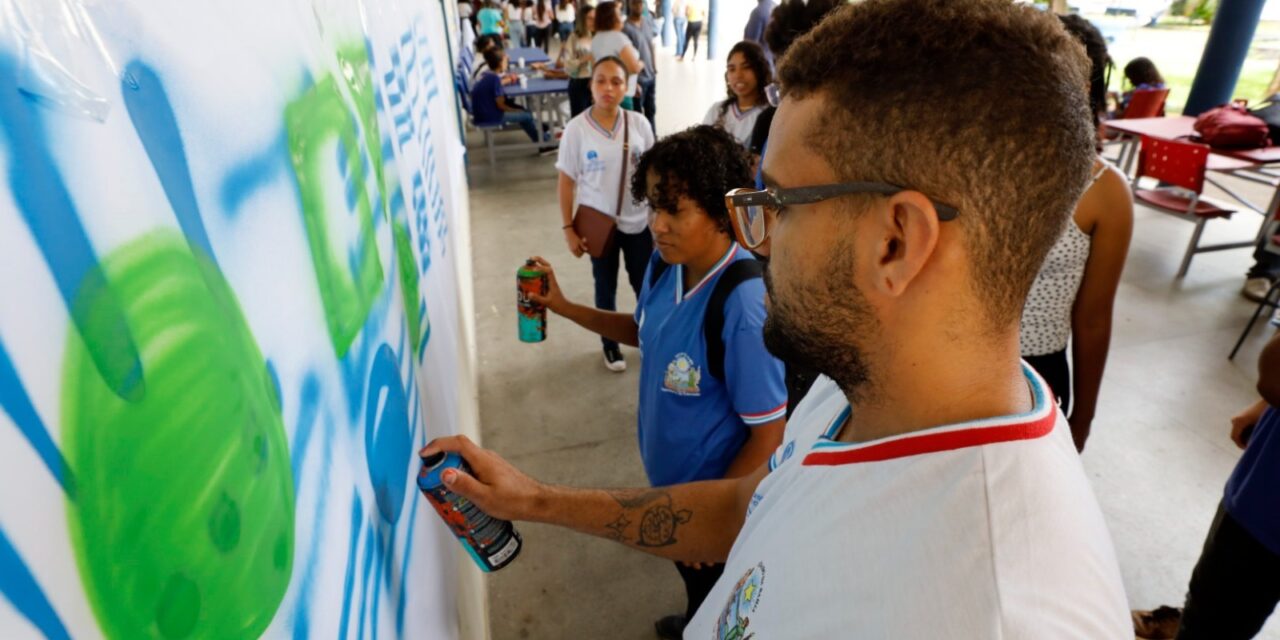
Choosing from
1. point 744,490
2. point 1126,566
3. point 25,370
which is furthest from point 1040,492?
point 1126,566

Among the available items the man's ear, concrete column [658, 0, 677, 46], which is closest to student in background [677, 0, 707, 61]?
concrete column [658, 0, 677, 46]

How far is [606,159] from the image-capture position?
11.0 feet

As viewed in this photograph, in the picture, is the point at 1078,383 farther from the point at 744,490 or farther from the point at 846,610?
the point at 846,610

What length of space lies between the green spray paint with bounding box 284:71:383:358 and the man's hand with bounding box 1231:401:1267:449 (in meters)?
2.17

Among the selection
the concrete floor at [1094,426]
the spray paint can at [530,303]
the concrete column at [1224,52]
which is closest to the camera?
the spray paint can at [530,303]

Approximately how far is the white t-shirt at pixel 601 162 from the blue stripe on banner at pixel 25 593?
10.1 ft

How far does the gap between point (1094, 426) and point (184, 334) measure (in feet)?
12.9

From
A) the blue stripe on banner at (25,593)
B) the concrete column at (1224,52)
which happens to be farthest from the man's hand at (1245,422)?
the concrete column at (1224,52)

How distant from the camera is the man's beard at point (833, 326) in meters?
0.90

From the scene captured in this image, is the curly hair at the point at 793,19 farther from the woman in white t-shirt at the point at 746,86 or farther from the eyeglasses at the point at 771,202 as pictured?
the eyeglasses at the point at 771,202

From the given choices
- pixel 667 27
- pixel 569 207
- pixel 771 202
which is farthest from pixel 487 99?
pixel 667 27

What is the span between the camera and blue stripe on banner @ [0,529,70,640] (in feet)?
0.94

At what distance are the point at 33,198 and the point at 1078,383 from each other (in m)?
2.34

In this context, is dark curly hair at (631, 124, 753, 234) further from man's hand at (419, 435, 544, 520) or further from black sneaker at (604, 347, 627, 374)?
black sneaker at (604, 347, 627, 374)
